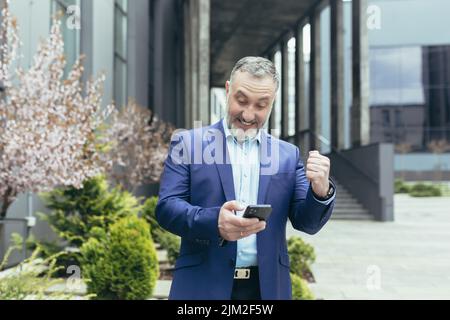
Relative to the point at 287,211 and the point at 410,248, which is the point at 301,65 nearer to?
the point at 410,248

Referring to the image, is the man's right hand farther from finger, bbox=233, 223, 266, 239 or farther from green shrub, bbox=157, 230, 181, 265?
green shrub, bbox=157, 230, 181, 265

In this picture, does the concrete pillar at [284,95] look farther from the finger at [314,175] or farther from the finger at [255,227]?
the finger at [255,227]

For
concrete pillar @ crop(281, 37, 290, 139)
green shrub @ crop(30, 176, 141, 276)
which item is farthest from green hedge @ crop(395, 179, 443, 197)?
green shrub @ crop(30, 176, 141, 276)

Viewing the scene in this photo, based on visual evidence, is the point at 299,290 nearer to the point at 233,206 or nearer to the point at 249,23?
the point at 233,206

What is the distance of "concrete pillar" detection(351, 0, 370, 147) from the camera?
20.9 metres

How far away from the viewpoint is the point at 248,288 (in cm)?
205

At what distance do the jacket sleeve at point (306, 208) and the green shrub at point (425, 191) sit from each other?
3314 cm

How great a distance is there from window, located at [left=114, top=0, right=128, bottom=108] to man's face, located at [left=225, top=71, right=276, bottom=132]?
1646 centimetres

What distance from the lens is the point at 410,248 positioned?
40.9 feet

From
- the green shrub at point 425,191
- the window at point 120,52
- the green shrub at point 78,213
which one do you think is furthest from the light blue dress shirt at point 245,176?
the green shrub at point 425,191

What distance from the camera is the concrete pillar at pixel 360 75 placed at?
20.9 meters

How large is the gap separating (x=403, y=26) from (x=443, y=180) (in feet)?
44.2
